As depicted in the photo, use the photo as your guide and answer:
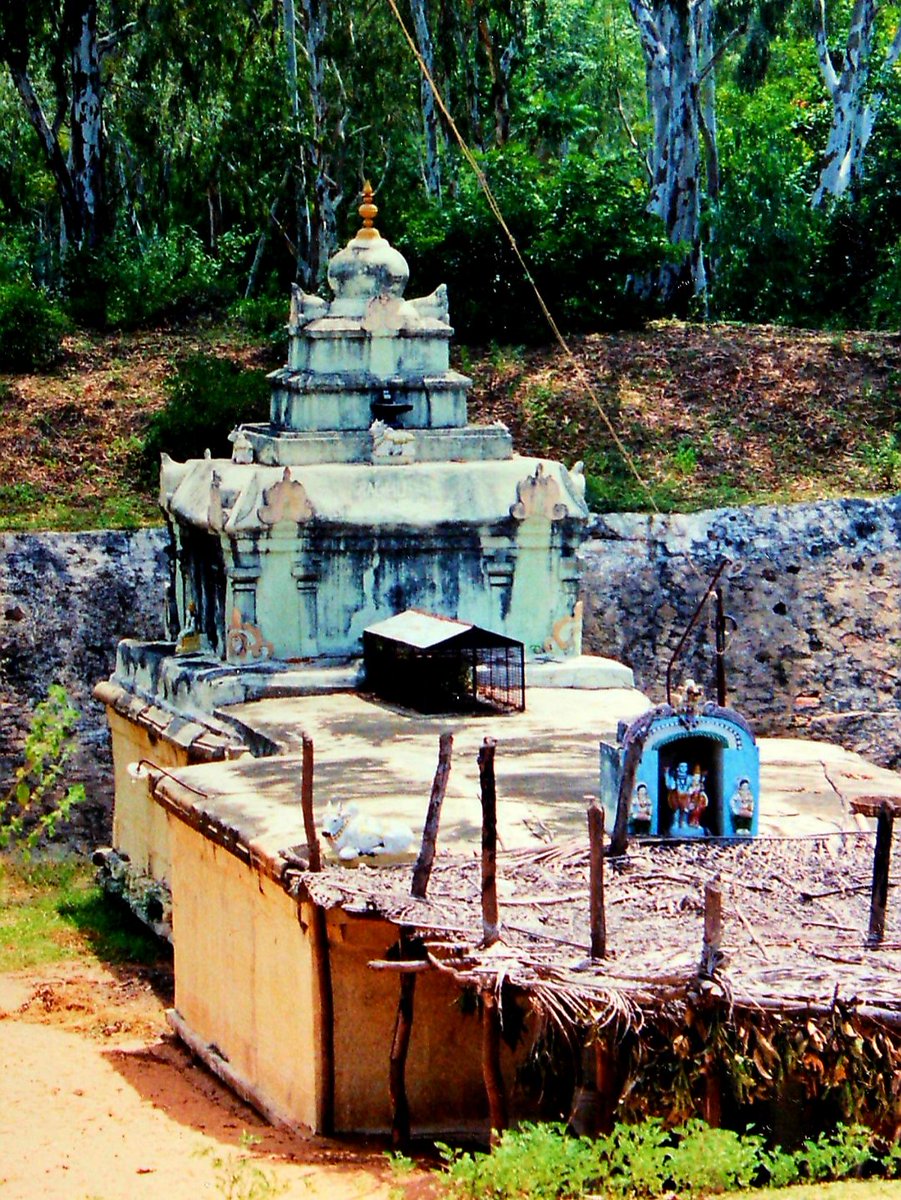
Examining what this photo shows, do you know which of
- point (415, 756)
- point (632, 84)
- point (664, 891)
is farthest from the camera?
point (632, 84)

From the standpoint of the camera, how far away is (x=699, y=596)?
29.1m

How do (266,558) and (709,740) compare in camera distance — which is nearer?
(709,740)

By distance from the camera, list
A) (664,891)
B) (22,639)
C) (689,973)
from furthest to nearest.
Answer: (22,639) → (664,891) → (689,973)

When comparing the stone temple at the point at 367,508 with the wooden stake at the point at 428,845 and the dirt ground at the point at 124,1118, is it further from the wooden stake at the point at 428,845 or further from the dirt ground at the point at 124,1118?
the wooden stake at the point at 428,845

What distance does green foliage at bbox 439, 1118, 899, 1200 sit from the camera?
13.3 meters

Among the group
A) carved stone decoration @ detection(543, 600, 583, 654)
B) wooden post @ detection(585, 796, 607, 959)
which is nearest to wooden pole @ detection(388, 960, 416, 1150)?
wooden post @ detection(585, 796, 607, 959)

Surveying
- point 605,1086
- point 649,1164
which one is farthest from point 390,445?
point 649,1164

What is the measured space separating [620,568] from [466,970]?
14.8 m

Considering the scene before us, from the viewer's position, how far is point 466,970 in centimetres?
1463

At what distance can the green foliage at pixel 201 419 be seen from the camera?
103ft

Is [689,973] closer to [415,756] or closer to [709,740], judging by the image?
[709,740]

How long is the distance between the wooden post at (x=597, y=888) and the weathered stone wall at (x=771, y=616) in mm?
14018

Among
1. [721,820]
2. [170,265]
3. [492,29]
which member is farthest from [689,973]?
[492,29]

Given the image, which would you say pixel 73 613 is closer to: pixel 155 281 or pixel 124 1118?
pixel 155 281
